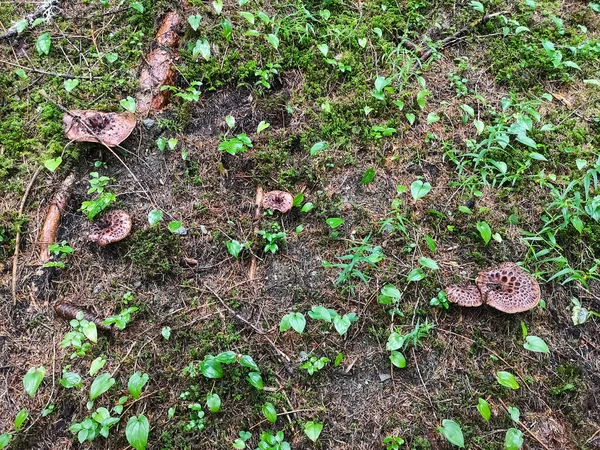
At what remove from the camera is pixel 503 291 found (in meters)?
3.13

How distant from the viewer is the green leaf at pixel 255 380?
9.29 ft

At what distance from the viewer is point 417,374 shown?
2.99m

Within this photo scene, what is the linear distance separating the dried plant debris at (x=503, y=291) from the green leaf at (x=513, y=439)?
0.82 metres

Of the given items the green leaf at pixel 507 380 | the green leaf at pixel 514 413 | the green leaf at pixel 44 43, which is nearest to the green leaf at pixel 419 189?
the green leaf at pixel 507 380

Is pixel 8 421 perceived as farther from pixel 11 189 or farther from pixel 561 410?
pixel 561 410

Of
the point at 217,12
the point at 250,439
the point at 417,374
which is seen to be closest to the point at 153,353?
the point at 250,439

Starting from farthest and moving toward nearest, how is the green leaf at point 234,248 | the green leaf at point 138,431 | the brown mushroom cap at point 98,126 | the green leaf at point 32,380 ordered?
1. the brown mushroom cap at point 98,126
2. the green leaf at point 234,248
3. the green leaf at point 32,380
4. the green leaf at point 138,431

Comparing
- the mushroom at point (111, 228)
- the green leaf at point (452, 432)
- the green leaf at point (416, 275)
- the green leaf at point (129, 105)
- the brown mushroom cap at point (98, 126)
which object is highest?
the green leaf at point (129, 105)

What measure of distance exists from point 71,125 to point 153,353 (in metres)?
2.17

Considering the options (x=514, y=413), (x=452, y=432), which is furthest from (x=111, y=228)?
(x=514, y=413)

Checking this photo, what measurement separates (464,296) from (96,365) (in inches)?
109

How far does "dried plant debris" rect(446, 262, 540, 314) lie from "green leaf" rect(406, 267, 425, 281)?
0.23m

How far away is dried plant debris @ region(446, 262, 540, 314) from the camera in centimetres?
308

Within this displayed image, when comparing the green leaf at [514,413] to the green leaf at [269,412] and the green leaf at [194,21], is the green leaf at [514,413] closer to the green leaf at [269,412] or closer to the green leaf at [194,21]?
the green leaf at [269,412]
